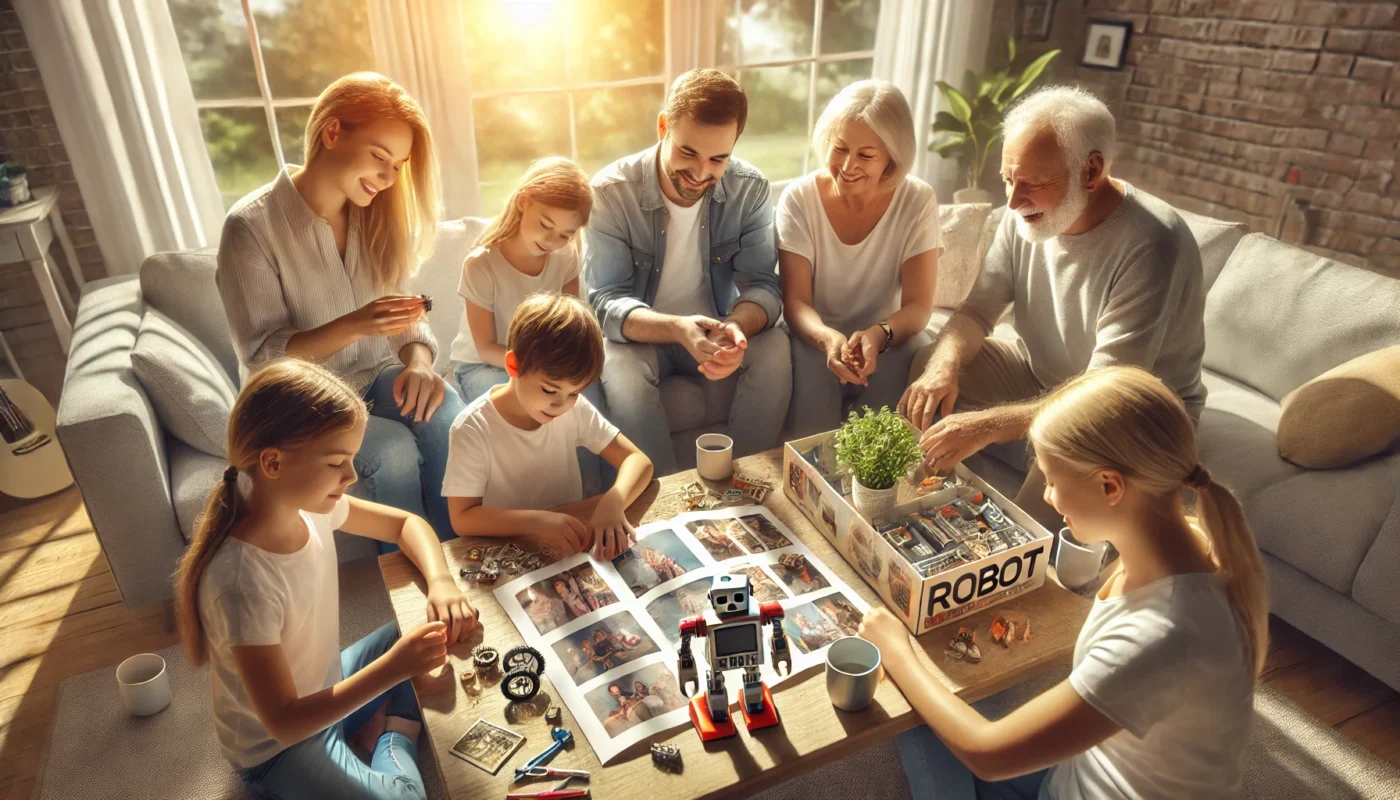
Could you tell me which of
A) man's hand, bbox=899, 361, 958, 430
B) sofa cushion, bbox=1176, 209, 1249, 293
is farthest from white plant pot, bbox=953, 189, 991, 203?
man's hand, bbox=899, 361, 958, 430

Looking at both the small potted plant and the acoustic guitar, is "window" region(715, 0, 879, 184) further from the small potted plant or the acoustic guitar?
the acoustic guitar

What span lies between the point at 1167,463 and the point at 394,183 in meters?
1.70

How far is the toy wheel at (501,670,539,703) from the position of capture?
4.14 feet

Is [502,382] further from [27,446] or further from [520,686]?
[27,446]

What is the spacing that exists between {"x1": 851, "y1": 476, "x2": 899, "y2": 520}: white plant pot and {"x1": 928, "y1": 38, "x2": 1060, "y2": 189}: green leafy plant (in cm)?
248

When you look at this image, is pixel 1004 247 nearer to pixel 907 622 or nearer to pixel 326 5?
pixel 907 622

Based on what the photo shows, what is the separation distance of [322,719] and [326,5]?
213 inches

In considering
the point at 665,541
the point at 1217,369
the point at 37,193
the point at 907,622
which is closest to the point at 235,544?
the point at 665,541

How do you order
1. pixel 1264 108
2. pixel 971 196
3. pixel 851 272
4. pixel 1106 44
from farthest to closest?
1. pixel 1106 44
2. pixel 971 196
3. pixel 1264 108
4. pixel 851 272

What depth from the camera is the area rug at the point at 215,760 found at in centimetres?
173

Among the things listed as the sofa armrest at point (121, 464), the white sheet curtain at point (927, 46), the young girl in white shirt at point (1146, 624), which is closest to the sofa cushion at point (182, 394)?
the sofa armrest at point (121, 464)

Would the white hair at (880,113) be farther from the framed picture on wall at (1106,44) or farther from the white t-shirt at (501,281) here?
the framed picture on wall at (1106,44)

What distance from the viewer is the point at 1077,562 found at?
1.46 m

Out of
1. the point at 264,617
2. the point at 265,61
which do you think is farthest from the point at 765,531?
the point at 265,61
